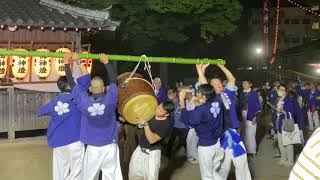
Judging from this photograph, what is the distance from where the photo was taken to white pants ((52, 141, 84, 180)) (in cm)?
692

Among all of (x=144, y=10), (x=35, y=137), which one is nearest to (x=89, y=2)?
(x=144, y=10)

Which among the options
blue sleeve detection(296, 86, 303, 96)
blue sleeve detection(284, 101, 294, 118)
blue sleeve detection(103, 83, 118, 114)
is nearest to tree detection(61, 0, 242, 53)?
blue sleeve detection(296, 86, 303, 96)

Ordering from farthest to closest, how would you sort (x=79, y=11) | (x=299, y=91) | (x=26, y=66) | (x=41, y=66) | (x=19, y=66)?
(x=299, y=91) < (x=79, y=11) < (x=41, y=66) < (x=26, y=66) < (x=19, y=66)

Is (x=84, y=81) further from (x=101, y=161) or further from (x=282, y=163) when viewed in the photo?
(x=282, y=163)

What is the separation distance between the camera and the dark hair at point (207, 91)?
6.66m

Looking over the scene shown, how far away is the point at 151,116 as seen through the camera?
6500 mm

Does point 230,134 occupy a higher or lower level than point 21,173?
higher

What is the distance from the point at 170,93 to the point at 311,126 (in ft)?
23.8

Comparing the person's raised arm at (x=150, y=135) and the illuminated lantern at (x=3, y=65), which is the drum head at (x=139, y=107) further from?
the illuminated lantern at (x=3, y=65)

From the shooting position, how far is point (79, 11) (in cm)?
1504

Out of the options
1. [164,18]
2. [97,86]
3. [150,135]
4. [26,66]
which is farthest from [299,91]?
[97,86]

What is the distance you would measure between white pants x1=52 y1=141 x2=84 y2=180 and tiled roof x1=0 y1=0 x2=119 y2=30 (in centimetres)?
766

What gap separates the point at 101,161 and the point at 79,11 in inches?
367

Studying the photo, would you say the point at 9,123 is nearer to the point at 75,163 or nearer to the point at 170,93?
the point at 170,93
